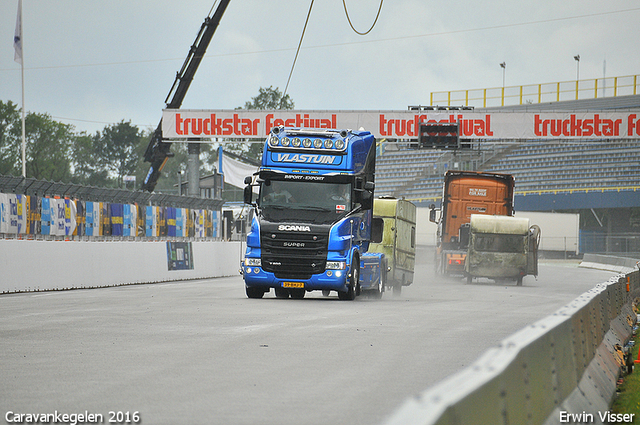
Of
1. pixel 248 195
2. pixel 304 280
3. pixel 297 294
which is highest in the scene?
pixel 248 195

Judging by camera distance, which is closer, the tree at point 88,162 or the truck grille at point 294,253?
the truck grille at point 294,253

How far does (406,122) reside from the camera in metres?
45.8

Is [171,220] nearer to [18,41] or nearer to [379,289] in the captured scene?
[379,289]

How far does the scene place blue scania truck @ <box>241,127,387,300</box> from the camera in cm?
1869

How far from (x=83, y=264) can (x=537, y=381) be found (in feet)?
66.8

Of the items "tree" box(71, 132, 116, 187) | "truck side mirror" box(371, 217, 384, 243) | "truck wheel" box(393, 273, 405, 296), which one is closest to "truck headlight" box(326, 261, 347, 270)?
"truck side mirror" box(371, 217, 384, 243)

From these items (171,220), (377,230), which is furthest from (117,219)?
(377,230)

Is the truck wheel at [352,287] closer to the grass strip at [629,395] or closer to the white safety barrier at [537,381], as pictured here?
the grass strip at [629,395]

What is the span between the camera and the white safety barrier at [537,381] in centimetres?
307

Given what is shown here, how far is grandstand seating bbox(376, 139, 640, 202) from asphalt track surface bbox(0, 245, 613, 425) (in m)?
52.5

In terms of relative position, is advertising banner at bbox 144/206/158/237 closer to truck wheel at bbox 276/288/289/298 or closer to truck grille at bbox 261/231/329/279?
truck wheel at bbox 276/288/289/298

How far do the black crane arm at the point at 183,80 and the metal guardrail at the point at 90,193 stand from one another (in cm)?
1483

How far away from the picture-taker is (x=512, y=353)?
13.2 feet

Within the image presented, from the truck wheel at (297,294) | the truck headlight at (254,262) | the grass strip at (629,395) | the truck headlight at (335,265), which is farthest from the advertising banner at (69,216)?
the grass strip at (629,395)
